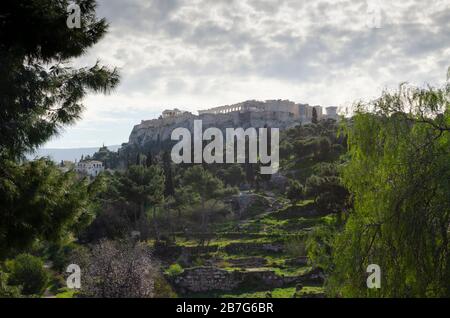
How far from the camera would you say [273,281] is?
23.7 m

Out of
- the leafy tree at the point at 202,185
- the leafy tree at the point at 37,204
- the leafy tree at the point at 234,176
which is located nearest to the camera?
the leafy tree at the point at 37,204

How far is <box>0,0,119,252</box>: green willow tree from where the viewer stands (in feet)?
28.0

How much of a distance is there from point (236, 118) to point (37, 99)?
4452 inches

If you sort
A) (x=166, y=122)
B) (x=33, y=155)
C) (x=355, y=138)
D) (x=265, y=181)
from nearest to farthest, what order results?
(x=33, y=155)
(x=355, y=138)
(x=265, y=181)
(x=166, y=122)

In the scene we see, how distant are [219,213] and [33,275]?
22.7 metres

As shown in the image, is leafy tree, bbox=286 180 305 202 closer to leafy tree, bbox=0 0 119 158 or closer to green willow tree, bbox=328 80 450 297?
green willow tree, bbox=328 80 450 297

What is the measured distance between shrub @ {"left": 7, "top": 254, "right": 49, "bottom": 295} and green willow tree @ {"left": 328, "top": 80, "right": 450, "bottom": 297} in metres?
16.2

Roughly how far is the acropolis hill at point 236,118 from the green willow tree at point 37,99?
3985 inches

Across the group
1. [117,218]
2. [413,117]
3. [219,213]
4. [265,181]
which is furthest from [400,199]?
[265,181]

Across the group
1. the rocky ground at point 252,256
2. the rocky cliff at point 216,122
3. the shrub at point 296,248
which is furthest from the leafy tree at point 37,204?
the rocky cliff at point 216,122

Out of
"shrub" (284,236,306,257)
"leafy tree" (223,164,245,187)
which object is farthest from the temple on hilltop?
"shrub" (284,236,306,257)

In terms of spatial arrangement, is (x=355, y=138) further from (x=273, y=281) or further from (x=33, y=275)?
(x=33, y=275)

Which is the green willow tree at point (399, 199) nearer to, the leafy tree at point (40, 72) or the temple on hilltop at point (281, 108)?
the leafy tree at point (40, 72)

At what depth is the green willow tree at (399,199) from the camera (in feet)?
27.5
